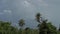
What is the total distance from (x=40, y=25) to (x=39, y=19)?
3883 mm

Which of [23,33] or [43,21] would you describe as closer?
[23,33]

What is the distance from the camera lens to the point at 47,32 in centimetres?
5084

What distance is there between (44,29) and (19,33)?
9447 millimetres

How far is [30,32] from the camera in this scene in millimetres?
44438

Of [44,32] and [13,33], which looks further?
[44,32]

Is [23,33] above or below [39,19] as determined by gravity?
below

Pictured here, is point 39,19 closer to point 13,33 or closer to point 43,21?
point 43,21

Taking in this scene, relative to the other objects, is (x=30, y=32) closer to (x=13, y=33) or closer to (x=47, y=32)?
(x=13, y=33)

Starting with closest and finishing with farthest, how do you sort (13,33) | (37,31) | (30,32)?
(13,33)
(30,32)
(37,31)

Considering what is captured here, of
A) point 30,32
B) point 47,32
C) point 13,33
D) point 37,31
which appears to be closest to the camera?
point 13,33

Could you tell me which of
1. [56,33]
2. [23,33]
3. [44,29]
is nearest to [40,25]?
[44,29]

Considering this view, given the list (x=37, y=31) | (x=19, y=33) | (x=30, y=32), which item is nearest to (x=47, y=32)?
(x=37, y=31)

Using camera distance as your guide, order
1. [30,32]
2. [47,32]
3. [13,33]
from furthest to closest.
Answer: [47,32] < [30,32] < [13,33]

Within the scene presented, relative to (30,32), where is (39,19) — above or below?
above
